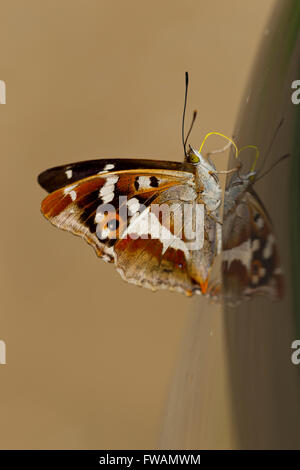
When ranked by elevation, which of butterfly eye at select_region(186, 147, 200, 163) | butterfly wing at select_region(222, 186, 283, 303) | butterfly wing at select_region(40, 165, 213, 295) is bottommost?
butterfly wing at select_region(222, 186, 283, 303)

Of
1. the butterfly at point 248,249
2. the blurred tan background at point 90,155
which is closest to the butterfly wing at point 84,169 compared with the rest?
the butterfly at point 248,249

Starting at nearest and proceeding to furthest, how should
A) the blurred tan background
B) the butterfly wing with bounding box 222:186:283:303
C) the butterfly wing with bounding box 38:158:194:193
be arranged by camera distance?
the butterfly wing with bounding box 222:186:283:303
the butterfly wing with bounding box 38:158:194:193
the blurred tan background

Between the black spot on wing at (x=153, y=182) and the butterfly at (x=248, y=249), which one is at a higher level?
the black spot on wing at (x=153, y=182)

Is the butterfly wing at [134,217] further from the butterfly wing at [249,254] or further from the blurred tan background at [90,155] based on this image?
the blurred tan background at [90,155]

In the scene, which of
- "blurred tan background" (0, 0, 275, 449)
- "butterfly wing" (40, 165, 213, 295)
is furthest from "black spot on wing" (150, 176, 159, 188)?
"blurred tan background" (0, 0, 275, 449)

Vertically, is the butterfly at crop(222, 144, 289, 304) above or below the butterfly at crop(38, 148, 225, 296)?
below

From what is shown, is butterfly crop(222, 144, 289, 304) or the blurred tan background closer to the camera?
butterfly crop(222, 144, 289, 304)

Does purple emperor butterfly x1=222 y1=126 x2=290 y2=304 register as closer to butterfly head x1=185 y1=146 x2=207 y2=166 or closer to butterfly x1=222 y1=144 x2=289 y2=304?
butterfly x1=222 y1=144 x2=289 y2=304
